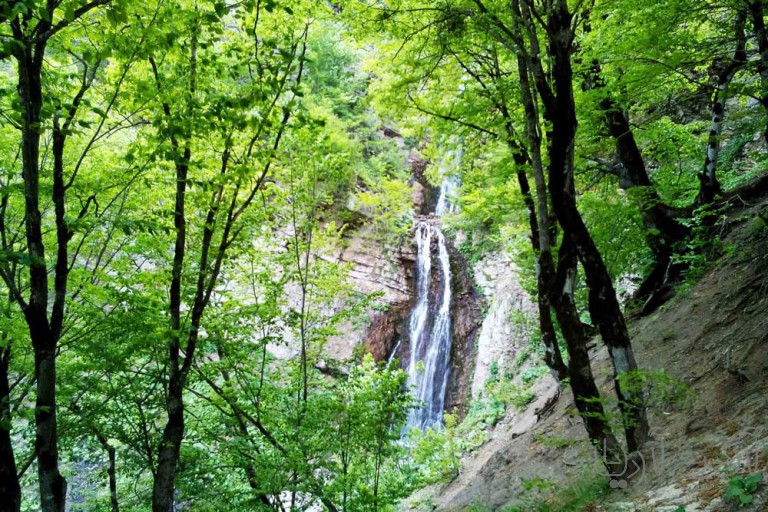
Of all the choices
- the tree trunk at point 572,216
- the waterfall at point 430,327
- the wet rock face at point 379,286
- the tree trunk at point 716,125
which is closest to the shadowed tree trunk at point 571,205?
the tree trunk at point 572,216

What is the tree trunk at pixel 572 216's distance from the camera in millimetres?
4062

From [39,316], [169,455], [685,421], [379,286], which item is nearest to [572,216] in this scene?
[685,421]

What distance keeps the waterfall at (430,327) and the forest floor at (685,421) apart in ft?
18.2

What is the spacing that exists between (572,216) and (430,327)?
14.3 metres

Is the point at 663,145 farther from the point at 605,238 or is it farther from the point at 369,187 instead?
the point at 369,187

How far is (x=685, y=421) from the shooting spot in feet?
15.9

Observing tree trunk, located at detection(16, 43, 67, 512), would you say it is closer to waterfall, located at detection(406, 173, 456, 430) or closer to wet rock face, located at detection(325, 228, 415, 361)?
waterfall, located at detection(406, 173, 456, 430)

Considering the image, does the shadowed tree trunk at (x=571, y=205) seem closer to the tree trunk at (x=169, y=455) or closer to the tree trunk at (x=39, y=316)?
the tree trunk at (x=39, y=316)

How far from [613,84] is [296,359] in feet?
22.1

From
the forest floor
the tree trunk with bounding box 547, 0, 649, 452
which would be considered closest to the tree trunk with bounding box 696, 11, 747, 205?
the forest floor

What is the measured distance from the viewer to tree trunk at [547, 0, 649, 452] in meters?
4.06

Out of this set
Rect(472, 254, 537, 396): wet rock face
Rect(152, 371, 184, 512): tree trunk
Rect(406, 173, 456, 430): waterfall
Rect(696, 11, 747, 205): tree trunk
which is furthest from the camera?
Rect(406, 173, 456, 430): waterfall

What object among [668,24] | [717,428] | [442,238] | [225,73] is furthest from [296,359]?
[442,238]

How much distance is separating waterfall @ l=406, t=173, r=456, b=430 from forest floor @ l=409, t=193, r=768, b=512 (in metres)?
5.55
